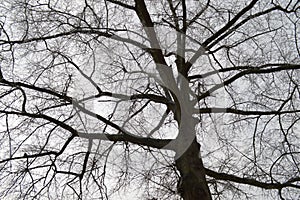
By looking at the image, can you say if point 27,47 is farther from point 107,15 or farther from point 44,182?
point 44,182

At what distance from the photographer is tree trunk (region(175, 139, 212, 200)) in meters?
2.99

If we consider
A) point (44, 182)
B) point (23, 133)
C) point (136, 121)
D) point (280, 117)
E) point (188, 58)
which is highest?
point (188, 58)

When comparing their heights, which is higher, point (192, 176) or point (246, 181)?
point (246, 181)

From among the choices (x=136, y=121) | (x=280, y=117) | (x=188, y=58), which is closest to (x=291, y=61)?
(x=280, y=117)

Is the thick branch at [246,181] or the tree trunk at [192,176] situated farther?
the thick branch at [246,181]

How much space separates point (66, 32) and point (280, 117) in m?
1.83

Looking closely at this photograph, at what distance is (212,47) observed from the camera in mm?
3742

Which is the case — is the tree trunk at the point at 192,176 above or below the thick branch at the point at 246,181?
below

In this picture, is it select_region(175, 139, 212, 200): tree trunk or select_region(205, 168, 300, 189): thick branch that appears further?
select_region(205, 168, 300, 189): thick branch

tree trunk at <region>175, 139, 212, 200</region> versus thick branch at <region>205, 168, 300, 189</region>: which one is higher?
thick branch at <region>205, 168, 300, 189</region>

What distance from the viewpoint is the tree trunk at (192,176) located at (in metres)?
2.99

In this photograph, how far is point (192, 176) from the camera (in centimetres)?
306

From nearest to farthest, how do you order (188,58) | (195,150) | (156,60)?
(195,150) < (156,60) < (188,58)

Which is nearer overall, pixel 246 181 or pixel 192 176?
pixel 192 176
